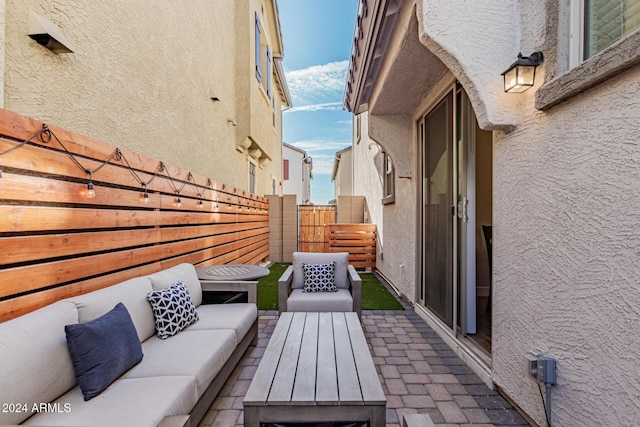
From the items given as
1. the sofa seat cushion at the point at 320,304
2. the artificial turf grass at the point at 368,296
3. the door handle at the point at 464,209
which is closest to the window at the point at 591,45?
the door handle at the point at 464,209

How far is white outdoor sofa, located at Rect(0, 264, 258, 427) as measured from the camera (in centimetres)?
128

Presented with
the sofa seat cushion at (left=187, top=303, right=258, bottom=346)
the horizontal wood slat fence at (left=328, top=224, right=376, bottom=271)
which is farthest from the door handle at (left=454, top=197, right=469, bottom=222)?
the horizontal wood slat fence at (left=328, top=224, right=376, bottom=271)

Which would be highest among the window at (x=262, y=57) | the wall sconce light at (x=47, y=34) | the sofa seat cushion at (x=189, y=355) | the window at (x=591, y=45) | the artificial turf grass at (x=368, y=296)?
the window at (x=262, y=57)

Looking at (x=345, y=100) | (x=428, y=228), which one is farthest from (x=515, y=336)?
(x=345, y=100)

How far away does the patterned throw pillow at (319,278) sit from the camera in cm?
373

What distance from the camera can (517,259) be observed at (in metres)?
2.07

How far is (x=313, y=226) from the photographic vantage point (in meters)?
8.99

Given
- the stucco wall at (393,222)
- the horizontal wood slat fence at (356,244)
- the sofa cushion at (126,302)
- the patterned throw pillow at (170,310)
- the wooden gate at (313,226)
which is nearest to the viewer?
the sofa cushion at (126,302)

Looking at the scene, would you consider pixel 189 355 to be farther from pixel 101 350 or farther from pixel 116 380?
pixel 101 350

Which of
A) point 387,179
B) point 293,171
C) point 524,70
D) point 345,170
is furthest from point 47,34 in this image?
point 293,171

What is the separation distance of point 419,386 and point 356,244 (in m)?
4.93

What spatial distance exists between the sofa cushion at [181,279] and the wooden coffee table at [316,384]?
1050mm

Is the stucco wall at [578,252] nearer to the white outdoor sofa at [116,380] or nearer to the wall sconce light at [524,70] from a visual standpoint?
the wall sconce light at [524,70]

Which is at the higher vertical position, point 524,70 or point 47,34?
point 47,34
